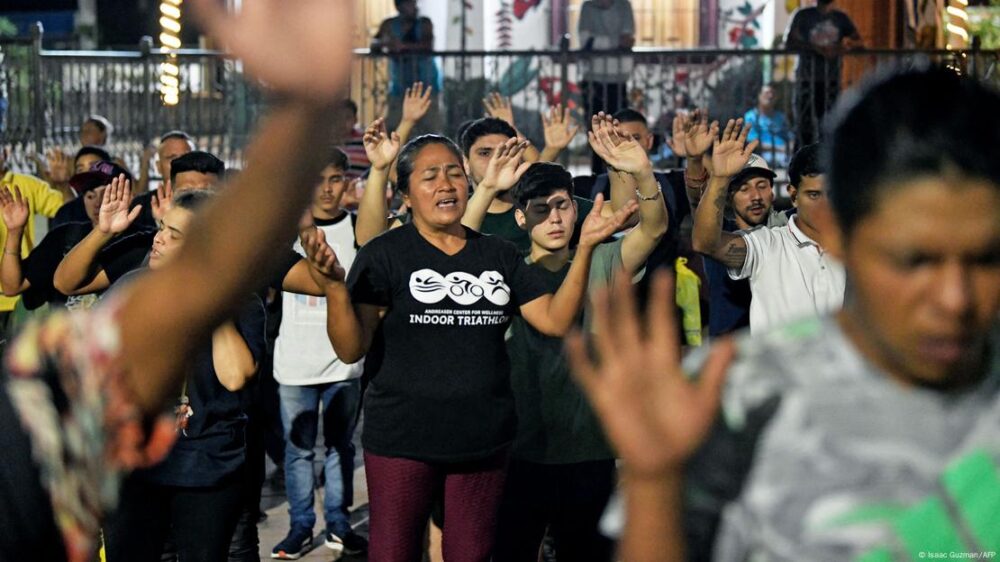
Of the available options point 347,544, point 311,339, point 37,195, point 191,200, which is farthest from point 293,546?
point 37,195

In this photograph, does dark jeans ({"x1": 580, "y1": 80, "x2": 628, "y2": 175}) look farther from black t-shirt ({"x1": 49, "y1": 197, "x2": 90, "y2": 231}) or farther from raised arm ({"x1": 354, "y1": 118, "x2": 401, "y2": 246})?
raised arm ({"x1": 354, "y1": 118, "x2": 401, "y2": 246})

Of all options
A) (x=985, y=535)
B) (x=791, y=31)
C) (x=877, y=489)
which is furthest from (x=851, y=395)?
(x=791, y=31)

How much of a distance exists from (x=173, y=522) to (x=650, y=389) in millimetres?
3516

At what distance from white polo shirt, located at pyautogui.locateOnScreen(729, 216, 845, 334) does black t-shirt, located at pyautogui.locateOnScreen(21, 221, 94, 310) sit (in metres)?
3.20

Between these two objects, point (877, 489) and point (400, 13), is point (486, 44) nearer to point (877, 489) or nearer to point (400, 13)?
point (400, 13)

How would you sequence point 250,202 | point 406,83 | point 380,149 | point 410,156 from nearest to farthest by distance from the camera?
point 250,202, point 410,156, point 380,149, point 406,83

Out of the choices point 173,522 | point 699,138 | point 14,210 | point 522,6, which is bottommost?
point 173,522

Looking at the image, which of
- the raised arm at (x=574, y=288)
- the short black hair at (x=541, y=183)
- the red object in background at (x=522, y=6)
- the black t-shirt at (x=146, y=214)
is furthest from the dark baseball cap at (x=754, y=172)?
the red object in background at (x=522, y=6)

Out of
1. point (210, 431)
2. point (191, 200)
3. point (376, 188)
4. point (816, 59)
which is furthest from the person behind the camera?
point (816, 59)

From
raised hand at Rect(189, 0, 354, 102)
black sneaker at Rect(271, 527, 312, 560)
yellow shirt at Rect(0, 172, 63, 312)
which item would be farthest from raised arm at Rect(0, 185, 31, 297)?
raised hand at Rect(189, 0, 354, 102)

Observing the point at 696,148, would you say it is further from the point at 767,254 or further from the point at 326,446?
the point at 326,446

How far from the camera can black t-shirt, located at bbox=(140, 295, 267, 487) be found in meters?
5.01

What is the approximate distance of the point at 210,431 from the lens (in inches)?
199

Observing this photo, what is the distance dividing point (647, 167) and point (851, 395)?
4.04m
